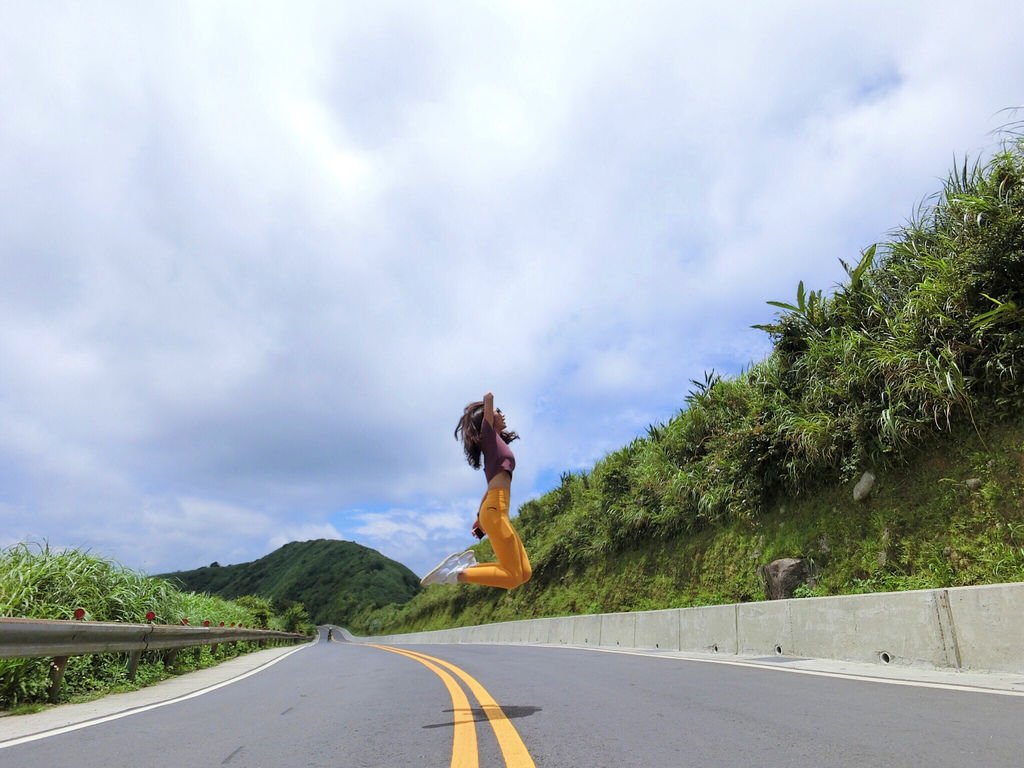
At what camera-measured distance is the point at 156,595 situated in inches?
442

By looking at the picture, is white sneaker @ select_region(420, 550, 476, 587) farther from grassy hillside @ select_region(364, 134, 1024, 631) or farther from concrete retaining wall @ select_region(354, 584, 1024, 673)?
grassy hillside @ select_region(364, 134, 1024, 631)

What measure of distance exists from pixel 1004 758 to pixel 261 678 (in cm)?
972

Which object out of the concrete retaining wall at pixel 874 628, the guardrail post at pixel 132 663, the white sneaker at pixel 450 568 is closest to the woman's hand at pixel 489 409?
the white sneaker at pixel 450 568

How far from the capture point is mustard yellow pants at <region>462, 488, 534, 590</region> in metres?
5.77

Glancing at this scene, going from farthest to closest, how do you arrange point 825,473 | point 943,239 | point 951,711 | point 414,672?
point 825,473 < point 943,239 < point 414,672 < point 951,711

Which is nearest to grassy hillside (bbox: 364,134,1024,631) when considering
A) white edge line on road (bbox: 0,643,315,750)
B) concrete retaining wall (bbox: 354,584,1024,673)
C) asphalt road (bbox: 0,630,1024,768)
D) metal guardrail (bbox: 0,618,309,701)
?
concrete retaining wall (bbox: 354,584,1024,673)

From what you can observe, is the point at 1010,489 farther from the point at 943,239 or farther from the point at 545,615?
the point at 545,615

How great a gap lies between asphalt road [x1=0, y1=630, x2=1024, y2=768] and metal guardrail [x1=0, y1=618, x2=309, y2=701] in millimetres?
1187

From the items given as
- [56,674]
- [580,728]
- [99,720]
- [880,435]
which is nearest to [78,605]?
[56,674]

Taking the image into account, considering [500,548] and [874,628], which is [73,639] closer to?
[500,548]

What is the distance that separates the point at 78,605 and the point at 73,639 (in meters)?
2.42

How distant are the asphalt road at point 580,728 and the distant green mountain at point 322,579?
103 m

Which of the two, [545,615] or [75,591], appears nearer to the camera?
[75,591]

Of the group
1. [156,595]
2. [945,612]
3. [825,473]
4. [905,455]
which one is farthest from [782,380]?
[156,595]
